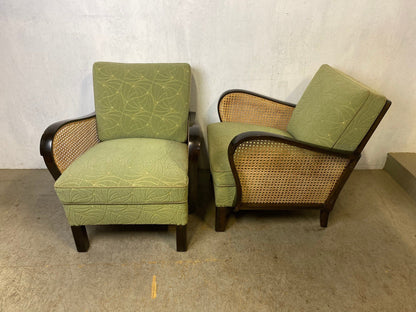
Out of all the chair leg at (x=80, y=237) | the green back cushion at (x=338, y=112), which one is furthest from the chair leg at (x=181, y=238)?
the green back cushion at (x=338, y=112)

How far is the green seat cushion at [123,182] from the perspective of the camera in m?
1.23

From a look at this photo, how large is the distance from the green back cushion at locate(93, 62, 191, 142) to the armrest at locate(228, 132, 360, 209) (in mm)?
524

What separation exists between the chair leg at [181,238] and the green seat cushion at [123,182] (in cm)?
17

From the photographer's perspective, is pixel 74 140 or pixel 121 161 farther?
pixel 74 140

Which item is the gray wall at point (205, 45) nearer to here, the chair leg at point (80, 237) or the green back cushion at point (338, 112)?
the green back cushion at point (338, 112)

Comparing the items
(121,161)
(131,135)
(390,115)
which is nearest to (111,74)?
(131,135)

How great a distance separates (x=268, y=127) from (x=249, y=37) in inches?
22.9

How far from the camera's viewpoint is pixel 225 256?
56.0 inches

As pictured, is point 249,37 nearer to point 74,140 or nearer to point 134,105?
point 134,105

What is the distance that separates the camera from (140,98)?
5.33ft

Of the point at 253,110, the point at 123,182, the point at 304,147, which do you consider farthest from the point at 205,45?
the point at 123,182

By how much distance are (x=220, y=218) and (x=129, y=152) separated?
0.61 meters

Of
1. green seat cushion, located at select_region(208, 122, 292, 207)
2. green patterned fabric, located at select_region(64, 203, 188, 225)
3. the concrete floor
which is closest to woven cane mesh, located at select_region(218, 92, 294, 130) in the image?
green seat cushion, located at select_region(208, 122, 292, 207)

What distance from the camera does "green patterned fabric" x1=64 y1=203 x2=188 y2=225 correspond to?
1.29 m
